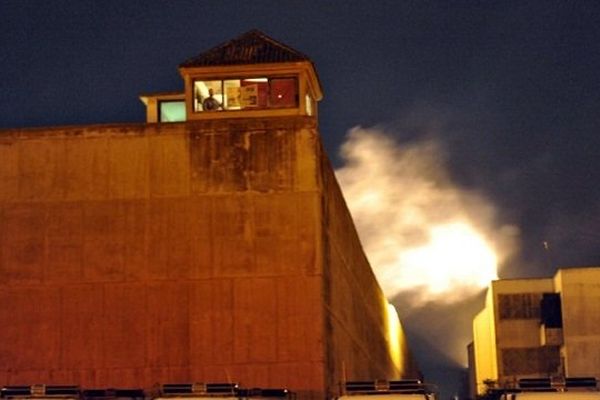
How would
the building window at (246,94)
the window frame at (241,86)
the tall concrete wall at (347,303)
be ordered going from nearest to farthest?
the tall concrete wall at (347,303) → the window frame at (241,86) → the building window at (246,94)

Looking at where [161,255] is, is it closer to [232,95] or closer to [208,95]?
[232,95]

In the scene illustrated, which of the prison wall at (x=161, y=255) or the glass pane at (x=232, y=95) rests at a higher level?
the glass pane at (x=232, y=95)

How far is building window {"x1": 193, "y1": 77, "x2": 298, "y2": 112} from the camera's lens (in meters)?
39.7

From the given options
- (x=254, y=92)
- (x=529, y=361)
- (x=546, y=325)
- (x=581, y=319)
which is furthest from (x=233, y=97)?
(x=529, y=361)

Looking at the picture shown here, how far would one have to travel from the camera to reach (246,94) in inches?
1572

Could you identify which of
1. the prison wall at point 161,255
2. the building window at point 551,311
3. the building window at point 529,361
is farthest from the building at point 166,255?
the building window at point 529,361

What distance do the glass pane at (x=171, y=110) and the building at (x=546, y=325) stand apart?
4626 cm

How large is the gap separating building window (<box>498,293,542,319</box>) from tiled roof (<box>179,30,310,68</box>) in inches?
2147

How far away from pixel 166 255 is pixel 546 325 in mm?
57802

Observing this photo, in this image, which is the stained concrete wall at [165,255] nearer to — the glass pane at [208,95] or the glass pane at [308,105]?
the glass pane at [208,95]

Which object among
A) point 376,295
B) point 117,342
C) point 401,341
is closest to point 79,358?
point 117,342

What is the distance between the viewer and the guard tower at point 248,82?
3966 centimetres

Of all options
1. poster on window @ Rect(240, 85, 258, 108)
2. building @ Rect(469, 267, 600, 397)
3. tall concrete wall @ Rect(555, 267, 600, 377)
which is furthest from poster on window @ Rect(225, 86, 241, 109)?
tall concrete wall @ Rect(555, 267, 600, 377)

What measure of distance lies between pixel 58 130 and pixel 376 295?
3462 cm
